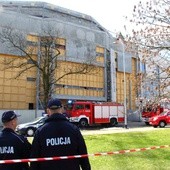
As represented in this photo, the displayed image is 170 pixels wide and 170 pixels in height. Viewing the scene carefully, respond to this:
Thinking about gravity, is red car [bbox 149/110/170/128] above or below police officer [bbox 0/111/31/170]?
below

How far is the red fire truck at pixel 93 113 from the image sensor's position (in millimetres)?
35500

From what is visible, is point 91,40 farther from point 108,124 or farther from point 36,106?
point 108,124

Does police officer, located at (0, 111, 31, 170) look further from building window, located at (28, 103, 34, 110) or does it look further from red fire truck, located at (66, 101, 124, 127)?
building window, located at (28, 103, 34, 110)

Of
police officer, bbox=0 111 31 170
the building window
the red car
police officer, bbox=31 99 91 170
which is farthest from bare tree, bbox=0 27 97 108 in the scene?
police officer, bbox=31 99 91 170

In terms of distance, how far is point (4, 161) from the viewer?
4.62 metres

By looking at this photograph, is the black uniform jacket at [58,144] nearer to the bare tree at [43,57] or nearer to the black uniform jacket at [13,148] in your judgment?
the black uniform jacket at [13,148]

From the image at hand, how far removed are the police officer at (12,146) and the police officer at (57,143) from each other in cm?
35

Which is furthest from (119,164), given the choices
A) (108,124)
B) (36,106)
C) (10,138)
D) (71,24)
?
(71,24)

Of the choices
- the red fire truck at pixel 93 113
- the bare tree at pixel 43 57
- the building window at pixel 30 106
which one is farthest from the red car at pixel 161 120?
the building window at pixel 30 106

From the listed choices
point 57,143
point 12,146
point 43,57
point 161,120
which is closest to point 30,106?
point 43,57

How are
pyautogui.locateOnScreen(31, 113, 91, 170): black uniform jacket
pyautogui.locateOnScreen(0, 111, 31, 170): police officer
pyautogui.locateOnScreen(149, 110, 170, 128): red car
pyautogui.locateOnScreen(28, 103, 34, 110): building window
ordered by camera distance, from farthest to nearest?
pyautogui.locateOnScreen(28, 103, 34, 110): building window → pyautogui.locateOnScreen(149, 110, 170, 128): red car → pyautogui.locateOnScreen(0, 111, 31, 170): police officer → pyautogui.locateOnScreen(31, 113, 91, 170): black uniform jacket

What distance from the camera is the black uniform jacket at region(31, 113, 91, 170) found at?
433 centimetres

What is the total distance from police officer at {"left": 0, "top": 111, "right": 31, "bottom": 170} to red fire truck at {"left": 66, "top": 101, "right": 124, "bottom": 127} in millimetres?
29601

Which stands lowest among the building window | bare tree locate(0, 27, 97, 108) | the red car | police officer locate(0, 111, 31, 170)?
the red car
